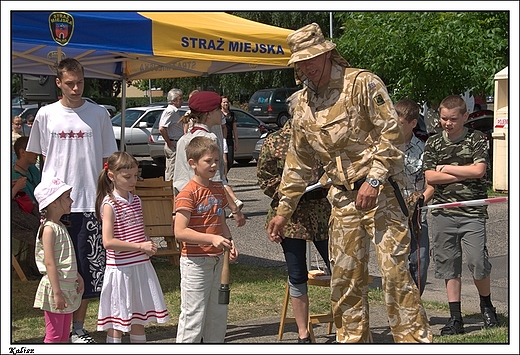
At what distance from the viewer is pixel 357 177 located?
5.08 m

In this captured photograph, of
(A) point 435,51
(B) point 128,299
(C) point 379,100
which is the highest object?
(A) point 435,51

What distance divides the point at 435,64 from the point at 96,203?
10.9 meters

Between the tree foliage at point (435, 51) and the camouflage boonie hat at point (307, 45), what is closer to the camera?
the camouflage boonie hat at point (307, 45)

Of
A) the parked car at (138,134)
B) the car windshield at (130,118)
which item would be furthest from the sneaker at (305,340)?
the car windshield at (130,118)

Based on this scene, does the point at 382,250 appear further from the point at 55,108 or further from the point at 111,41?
the point at 111,41

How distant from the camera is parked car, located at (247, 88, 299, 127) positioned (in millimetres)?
33375

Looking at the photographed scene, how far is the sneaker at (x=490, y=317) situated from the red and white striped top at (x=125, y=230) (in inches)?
112

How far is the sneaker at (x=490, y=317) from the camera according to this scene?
6.55 metres

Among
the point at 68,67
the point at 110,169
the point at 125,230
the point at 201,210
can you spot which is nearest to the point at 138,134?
the point at 68,67

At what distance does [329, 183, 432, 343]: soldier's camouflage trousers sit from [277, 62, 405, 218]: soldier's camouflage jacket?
0.17 metres

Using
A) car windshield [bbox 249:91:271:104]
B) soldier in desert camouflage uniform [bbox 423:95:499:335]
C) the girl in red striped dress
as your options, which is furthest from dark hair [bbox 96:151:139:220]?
car windshield [bbox 249:91:271:104]

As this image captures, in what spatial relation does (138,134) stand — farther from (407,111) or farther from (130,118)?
(407,111)

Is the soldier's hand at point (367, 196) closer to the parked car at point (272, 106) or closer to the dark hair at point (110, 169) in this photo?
the dark hair at point (110, 169)

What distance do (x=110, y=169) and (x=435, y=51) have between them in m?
10.9
